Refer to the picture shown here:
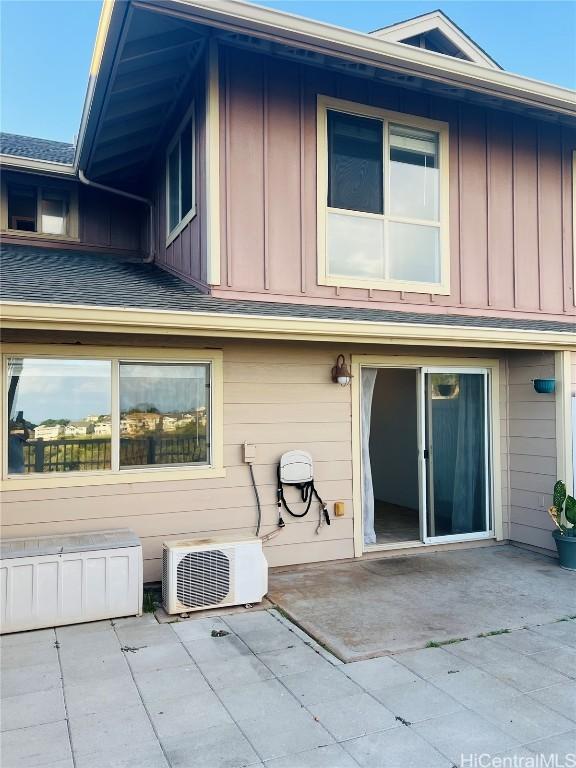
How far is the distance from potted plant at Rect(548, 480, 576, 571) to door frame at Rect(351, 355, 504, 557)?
0.80 m

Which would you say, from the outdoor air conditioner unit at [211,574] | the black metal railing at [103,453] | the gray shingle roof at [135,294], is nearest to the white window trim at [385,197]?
the gray shingle roof at [135,294]

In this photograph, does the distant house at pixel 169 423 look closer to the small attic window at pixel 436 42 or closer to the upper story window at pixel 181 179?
the upper story window at pixel 181 179

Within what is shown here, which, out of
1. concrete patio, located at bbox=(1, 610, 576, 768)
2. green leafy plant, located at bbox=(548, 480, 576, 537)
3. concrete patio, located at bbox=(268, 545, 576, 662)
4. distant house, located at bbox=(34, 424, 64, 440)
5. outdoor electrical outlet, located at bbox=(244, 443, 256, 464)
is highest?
distant house, located at bbox=(34, 424, 64, 440)

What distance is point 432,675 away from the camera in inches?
127

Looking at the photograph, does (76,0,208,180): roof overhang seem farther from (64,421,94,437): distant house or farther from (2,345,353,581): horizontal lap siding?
(64,421,94,437): distant house

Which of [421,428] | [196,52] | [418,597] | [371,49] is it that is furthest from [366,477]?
[196,52]

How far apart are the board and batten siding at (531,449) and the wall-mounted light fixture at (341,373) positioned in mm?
2026

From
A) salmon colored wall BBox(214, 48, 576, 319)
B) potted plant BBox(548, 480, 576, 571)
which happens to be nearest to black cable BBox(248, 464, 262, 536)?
salmon colored wall BBox(214, 48, 576, 319)

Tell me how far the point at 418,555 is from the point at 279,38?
4.87 meters

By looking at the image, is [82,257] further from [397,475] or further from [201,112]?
[397,475]

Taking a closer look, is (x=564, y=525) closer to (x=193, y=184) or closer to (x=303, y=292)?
(x=303, y=292)

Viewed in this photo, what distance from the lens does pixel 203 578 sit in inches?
167

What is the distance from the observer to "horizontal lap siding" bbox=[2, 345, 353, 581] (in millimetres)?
4492

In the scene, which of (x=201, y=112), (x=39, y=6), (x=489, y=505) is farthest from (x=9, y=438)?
(x=39, y=6)
